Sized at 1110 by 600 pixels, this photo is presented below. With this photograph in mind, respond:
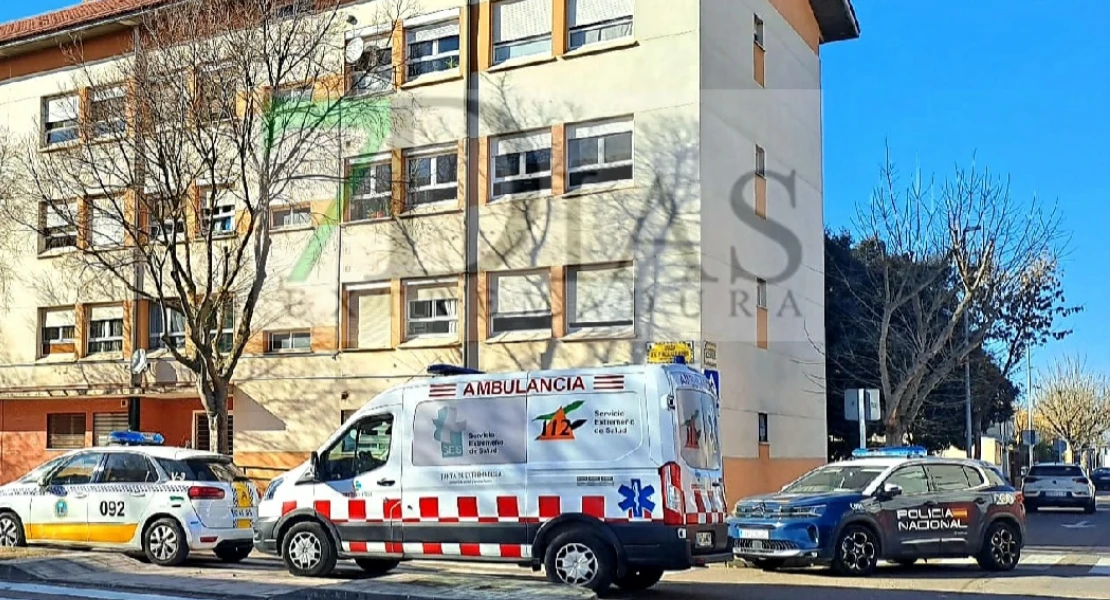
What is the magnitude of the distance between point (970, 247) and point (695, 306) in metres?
8.57

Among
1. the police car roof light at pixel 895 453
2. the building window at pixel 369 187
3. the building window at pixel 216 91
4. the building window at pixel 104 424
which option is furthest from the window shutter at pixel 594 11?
the building window at pixel 104 424

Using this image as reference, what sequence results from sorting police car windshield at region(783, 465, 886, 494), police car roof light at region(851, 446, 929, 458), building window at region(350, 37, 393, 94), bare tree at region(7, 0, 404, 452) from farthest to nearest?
building window at region(350, 37, 393, 94) → bare tree at region(7, 0, 404, 452) → police car roof light at region(851, 446, 929, 458) → police car windshield at region(783, 465, 886, 494)

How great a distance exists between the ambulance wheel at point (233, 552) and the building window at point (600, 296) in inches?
335

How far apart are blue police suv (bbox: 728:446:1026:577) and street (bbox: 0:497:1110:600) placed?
1.02 ft

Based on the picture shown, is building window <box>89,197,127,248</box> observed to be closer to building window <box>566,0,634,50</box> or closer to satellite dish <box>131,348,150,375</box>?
satellite dish <box>131,348,150,375</box>

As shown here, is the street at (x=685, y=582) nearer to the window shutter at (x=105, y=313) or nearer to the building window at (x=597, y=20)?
the building window at (x=597, y=20)

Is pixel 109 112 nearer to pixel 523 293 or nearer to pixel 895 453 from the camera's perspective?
pixel 523 293

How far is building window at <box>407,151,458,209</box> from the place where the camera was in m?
24.1

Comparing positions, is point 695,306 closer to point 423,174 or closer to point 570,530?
point 423,174

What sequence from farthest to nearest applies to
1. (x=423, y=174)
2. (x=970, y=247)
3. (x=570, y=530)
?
(x=970, y=247)
(x=423, y=174)
(x=570, y=530)

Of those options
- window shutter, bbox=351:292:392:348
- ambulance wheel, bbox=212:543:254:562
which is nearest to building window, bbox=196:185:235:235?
window shutter, bbox=351:292:392:348

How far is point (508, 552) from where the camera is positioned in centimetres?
1291

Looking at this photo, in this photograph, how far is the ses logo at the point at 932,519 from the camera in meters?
15.7

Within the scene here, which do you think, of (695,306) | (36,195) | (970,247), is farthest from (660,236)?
(36,195)
